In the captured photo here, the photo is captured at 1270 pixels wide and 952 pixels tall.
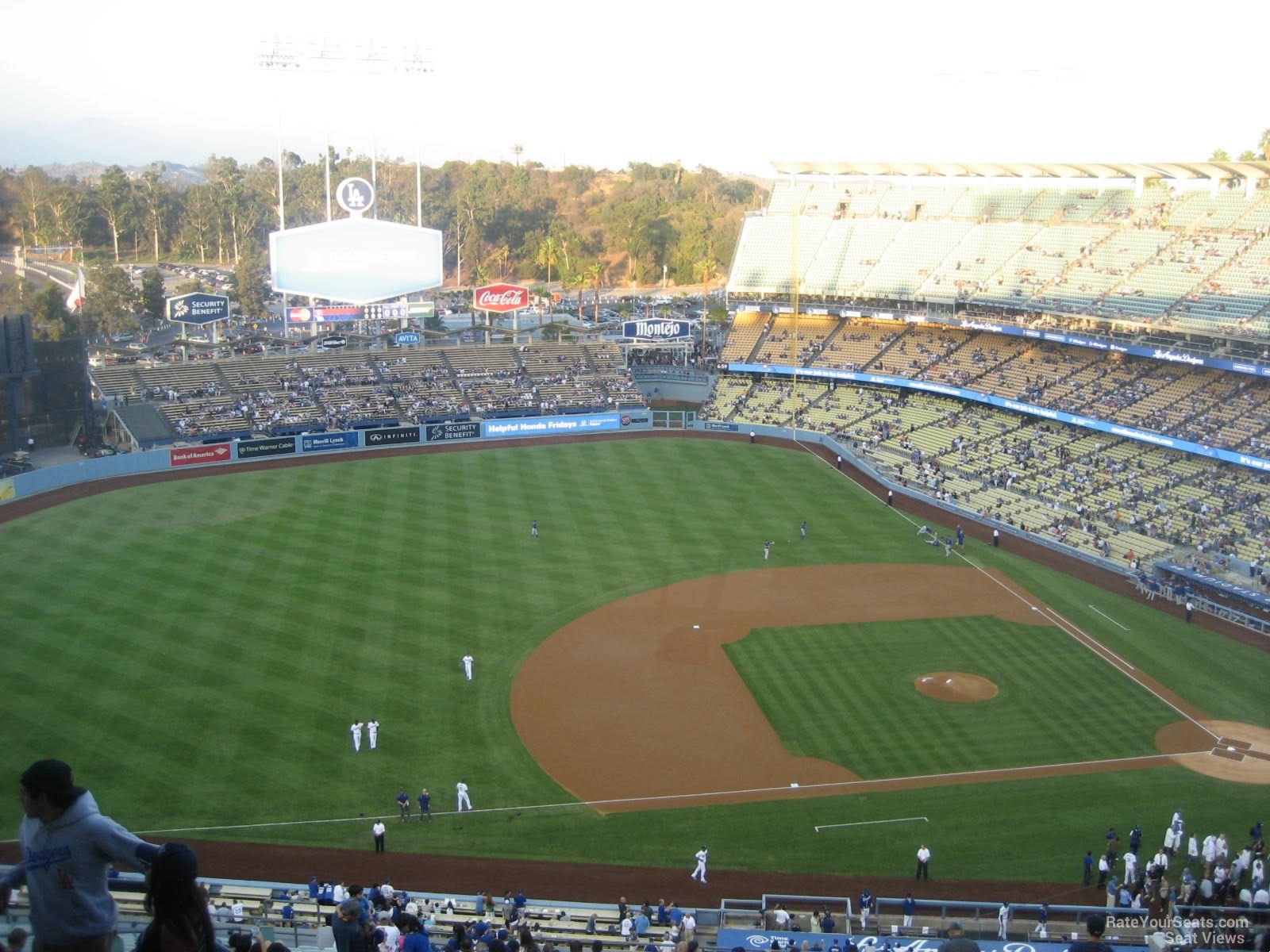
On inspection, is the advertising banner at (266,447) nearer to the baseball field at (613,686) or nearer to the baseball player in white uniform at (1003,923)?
the baseball field at (613,686)

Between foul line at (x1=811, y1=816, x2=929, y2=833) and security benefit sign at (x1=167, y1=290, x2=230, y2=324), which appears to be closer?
foul line at (x1=811, y1=816, x2=929, y2=833)

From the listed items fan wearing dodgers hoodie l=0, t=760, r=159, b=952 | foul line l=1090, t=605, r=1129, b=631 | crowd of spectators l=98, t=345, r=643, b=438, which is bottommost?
foul line l=1090, t=605, r=1129, b=631

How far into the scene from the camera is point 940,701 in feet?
106

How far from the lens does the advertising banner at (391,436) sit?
201 ft

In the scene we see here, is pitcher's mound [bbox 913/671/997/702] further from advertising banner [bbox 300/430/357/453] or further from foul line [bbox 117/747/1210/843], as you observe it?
advertising banner [bbox 300/430/357/453]

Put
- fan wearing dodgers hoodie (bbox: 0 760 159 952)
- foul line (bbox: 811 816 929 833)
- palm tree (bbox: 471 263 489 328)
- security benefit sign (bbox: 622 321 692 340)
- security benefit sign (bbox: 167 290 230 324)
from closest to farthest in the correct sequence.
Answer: fan wearing dodgers hoodie (bbox: 0 760 159 952), foul line (bbox: 811 816 929 833), security benefit sign (bbox: 167 290 230 324), security benefit sign (bbox: 622 321 692 340), palm tree (bbox: 471 263 489 328)

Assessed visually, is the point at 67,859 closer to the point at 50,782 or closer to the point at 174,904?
the point at 50,782

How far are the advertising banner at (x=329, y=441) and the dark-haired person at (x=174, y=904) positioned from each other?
2202 inches

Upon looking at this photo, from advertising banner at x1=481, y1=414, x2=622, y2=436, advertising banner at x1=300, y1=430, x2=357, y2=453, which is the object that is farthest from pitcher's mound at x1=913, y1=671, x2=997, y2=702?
advertising banner at x1=300, y1=430, x2=357, y2=453

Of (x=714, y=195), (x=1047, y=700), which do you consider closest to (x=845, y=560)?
(x=1047, y=700)

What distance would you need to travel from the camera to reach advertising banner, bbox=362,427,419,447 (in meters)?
61.2

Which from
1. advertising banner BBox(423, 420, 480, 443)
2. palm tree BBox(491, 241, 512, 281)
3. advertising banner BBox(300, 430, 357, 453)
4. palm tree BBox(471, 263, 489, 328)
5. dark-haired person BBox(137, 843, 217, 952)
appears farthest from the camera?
palm tree BBox(491, 241, 512, 281)

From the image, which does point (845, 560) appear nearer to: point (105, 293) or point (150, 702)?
point (150, 702)

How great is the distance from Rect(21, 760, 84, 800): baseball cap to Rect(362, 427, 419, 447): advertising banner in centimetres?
5595
